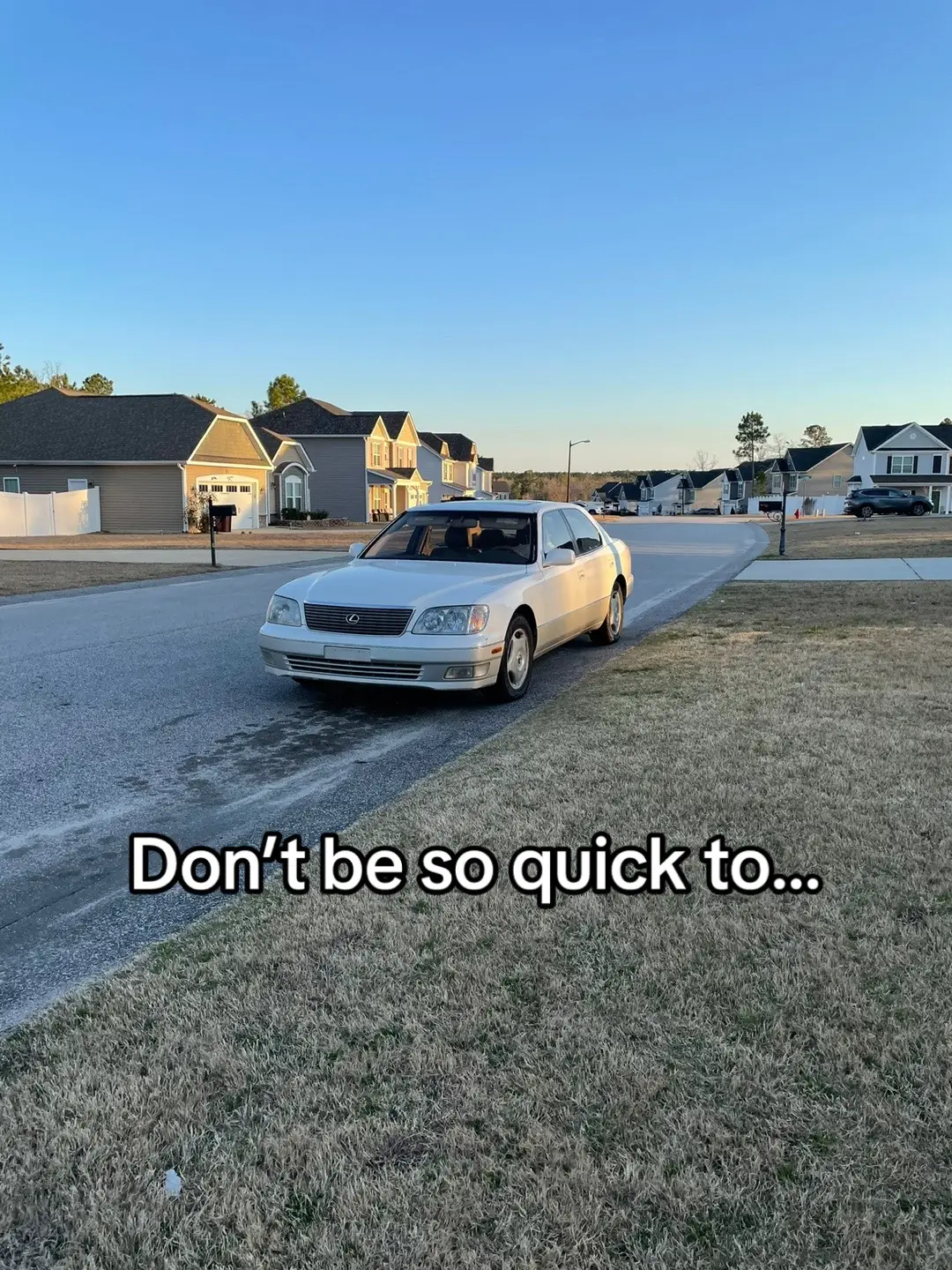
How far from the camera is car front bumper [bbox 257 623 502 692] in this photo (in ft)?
21.8

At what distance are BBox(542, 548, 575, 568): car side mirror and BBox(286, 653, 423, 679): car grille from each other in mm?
1879

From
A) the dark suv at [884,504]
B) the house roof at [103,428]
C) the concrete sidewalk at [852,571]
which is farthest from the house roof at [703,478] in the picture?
the concrete sidewalk at [852,571]

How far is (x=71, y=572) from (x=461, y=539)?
13637 millimetres

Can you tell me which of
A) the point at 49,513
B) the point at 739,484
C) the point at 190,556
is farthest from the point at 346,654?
the point at 739,484

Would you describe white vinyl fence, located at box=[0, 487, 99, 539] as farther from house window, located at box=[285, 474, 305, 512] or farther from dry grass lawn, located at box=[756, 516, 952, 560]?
dry grass lawn, located at box=[756, 516, 952, 560]

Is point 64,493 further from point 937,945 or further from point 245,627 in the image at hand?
point 937,945

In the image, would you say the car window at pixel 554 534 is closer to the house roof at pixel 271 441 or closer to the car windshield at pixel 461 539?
the car windshield at pixel 461 539

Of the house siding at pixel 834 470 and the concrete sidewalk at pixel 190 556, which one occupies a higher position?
the house siding at pixel 834 470

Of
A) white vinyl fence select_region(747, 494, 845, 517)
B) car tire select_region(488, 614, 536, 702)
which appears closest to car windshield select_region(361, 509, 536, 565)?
car tire select_region(488, 614, 536, 702)

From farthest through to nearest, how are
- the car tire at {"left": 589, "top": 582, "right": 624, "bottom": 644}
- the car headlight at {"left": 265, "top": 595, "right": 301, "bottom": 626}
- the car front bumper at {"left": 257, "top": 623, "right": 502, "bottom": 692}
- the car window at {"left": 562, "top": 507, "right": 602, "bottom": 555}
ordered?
the car tire at {"left": 589, "top": 582, "right": 624, "bottom": 644} < the car window at {"left": 562, "top": 507, "right": 602, "bottom": 555} < the car headlight at {"left": 265, "top": 595, "right": 301, "bottom": 626} < the car front bumper at {"left": 257, "top": 623, "right": 502, "bottom": 692}

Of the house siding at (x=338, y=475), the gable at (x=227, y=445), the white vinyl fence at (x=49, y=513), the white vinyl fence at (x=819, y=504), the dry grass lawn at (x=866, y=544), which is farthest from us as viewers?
the white vinyl fence at (x=819, y=504)

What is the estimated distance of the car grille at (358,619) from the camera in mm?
6754

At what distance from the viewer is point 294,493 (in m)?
50.5

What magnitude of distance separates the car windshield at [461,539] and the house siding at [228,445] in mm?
33563
